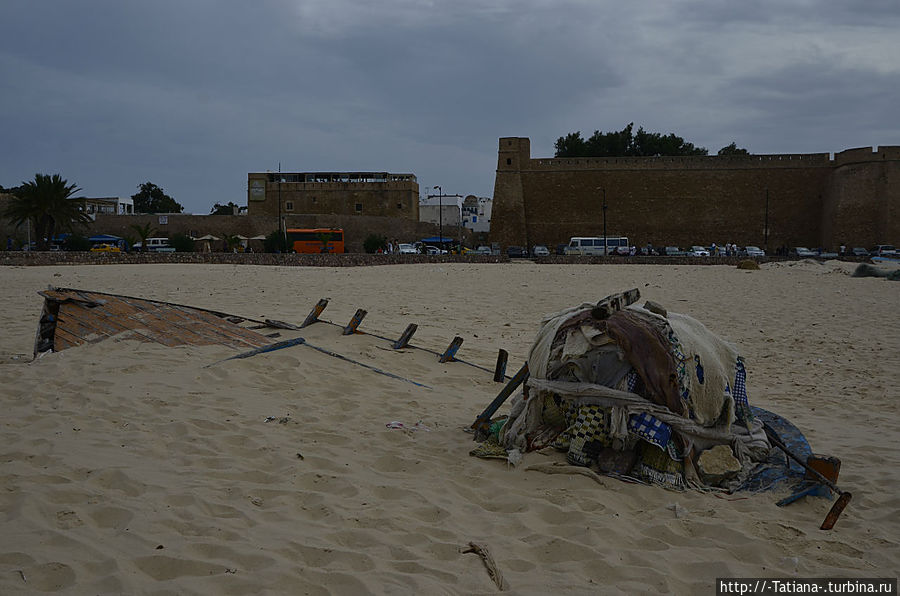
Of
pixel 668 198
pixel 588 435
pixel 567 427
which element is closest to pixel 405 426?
pixel 567 427

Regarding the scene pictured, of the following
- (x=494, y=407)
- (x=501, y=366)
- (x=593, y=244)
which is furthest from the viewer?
(x=593, y=244)

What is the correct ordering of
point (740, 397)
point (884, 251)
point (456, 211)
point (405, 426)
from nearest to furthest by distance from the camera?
point (740, 397) < point (405, 426) < point (884, 251) < point (456, 211)

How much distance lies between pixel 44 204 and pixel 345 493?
4496cm

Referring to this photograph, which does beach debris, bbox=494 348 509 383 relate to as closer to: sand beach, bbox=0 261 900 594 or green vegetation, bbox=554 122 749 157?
sand beach, bbox=0 261 900 594

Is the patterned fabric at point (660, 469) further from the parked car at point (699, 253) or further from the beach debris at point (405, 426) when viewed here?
the parked car at point (699, 253)

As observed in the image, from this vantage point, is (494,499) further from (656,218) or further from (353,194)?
(353,194)

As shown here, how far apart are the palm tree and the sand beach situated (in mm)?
39486

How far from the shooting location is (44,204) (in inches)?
1620

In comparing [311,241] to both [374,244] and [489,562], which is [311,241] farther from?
[489,562]

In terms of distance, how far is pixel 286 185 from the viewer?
6150 cm

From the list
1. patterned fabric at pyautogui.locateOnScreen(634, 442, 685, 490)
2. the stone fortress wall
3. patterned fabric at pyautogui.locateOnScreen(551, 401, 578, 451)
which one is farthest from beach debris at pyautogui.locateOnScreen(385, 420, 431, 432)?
the stone fortress wall

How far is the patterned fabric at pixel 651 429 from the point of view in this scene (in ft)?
11.7

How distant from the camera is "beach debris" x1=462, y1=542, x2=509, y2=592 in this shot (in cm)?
264

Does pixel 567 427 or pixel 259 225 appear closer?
pixel 567 427
